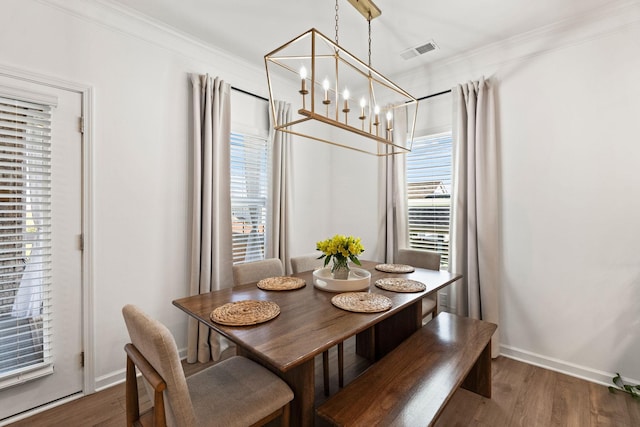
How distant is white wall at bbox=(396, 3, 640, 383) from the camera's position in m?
2.24

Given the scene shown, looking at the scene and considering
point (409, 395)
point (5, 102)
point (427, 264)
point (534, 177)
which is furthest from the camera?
point (427, 264)

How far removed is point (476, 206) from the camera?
278 cm

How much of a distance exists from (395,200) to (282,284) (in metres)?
1.83

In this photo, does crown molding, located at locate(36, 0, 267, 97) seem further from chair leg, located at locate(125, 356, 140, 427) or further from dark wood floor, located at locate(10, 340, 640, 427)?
dark wood floor, located at locate(10, 340, 640, 427)

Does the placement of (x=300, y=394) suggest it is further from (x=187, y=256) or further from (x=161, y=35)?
(x=161, y=35)

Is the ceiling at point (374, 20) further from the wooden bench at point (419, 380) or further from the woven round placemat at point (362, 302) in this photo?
the wooden bench at point (419, 380)

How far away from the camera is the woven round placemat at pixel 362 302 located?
5.48 ft

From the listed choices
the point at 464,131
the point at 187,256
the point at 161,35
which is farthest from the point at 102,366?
the point at 464,131

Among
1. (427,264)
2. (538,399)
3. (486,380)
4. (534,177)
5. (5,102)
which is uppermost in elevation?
(5,102)

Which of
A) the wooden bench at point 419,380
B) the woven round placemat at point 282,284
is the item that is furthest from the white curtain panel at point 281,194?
the wooden bench at point 419,380

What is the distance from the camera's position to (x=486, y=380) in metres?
2.12

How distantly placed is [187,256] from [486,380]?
2.64 m

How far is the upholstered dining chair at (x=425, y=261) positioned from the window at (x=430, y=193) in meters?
0.38

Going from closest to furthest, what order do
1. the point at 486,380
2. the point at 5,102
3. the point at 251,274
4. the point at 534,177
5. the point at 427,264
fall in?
1. the point at 5,102
2. the point at 486,380
3. the point at 251,274
4. the point at 534,177
5. the point at 427,264
